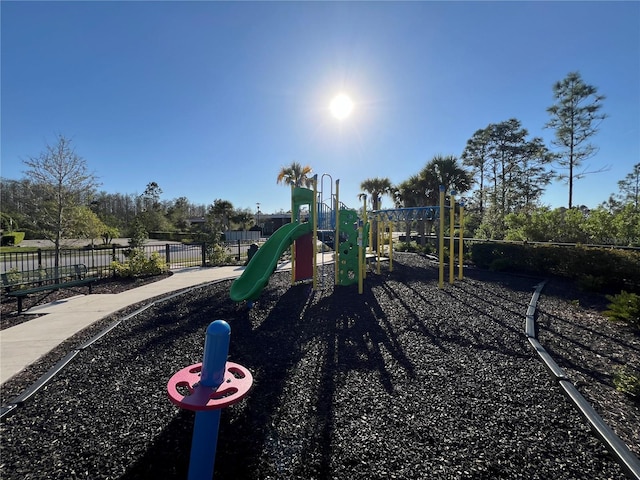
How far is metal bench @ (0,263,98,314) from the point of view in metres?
6.72

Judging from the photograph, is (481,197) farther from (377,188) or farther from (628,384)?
(628,384)

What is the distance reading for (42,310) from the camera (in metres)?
6.52

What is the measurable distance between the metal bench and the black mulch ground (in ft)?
9.60

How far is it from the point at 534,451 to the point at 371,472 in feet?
4.17

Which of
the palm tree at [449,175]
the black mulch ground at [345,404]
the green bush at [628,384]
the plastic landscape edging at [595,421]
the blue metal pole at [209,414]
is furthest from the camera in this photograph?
the palm tree at [449,175]

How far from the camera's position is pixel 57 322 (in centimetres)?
570

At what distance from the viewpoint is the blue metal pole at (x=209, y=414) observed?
1960 millimetres

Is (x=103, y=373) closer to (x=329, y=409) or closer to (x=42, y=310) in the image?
(x=329, y=409)

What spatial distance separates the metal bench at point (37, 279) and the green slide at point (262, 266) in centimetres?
439

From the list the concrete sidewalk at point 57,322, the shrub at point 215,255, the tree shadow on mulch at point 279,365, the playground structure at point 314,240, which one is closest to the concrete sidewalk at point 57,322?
the concrete sidewalk at point 57,322

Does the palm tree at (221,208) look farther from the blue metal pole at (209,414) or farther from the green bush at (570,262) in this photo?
the blue metal pole at (209,414)

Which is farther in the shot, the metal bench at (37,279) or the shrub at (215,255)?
the shrub at (215,255)

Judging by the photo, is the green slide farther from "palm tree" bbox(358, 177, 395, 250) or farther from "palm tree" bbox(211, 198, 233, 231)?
"palm tree" bbox(211, 198, 233, 231)

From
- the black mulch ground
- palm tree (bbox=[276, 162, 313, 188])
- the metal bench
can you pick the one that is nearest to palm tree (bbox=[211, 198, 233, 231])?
palm tree (bbox=[276, 162, 313, 188])
